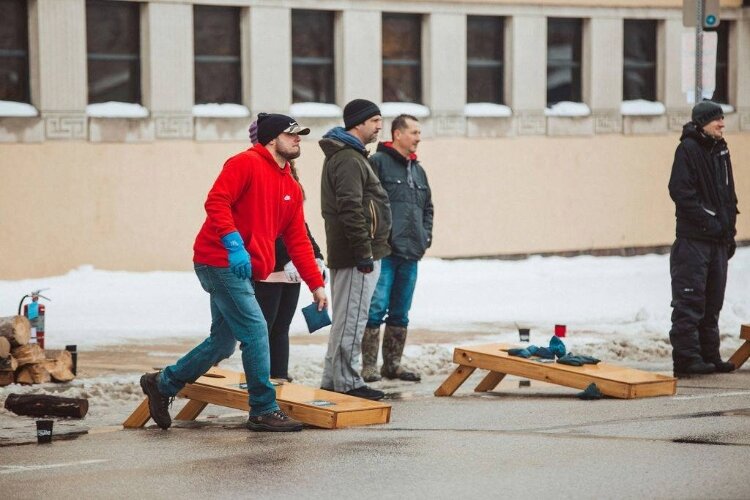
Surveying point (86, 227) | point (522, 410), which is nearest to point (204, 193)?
point (86, 227)

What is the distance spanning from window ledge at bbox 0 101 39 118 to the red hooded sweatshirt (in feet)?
38.8

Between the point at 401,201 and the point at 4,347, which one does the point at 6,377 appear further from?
the point at 401,201

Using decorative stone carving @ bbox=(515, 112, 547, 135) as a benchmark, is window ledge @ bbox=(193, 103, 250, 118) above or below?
above

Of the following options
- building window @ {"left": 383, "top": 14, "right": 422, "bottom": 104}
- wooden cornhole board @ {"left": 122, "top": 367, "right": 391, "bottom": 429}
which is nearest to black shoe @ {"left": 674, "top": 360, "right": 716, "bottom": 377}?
wooden cornhole board @ {"left": 122, "top": 367, "right": 391, "bottom": 429}

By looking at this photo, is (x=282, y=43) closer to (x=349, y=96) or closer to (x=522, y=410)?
(x=349, y=96)

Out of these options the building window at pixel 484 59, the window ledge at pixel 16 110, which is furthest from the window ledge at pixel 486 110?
the window ledge at pixel 16 110

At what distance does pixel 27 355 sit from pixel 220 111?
36.1ft

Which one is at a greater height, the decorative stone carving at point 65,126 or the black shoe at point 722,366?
the decorative stone carving at point 65,126

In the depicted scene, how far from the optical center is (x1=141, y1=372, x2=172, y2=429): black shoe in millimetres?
10391

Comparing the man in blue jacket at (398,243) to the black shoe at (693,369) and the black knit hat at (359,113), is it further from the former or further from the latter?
the black shoe at (693,369)

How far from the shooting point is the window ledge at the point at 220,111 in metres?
23.1

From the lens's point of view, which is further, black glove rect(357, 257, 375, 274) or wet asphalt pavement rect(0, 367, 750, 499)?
black glove rect(357, 257, 375, 274)

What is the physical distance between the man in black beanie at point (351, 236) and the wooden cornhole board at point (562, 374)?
0.78 meters

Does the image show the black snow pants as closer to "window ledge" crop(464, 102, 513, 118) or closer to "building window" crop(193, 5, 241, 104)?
"building window" crop(193, 5, 241, 104)
